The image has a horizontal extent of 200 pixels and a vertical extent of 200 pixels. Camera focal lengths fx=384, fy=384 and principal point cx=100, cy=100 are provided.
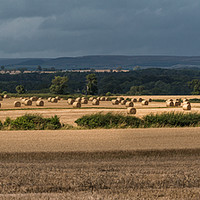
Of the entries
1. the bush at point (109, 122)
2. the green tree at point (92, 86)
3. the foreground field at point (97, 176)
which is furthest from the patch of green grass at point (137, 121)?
the green tree at point (92, 86)

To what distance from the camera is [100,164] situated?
14.0 metres

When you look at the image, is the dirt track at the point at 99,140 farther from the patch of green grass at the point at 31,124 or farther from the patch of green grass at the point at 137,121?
the patch of green grass at the point at 137,121

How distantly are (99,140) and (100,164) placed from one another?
456 centimetres

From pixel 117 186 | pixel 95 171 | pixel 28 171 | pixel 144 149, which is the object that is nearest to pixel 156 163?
pixel 144 149

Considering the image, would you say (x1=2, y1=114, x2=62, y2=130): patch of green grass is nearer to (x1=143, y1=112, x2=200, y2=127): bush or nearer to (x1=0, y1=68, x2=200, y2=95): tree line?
(x1=143, y1=112, x2=200, y2=127): bush

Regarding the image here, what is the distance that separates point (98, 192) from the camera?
1044 cm

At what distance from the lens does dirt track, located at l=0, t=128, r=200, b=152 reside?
1658cm

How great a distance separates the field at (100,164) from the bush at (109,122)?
368 centimetres

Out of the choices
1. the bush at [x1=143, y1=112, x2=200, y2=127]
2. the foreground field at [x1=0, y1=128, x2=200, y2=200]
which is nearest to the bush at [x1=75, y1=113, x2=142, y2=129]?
the bush at [x1=143, y1=112, x2=200, y2=127]

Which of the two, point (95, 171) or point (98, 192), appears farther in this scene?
point (95, 171)

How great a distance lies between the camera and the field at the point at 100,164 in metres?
10.5

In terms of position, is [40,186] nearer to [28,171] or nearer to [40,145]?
[28,171]

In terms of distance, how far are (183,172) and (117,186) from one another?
267 centimetres

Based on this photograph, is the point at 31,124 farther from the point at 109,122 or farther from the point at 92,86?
the point at 92,86
